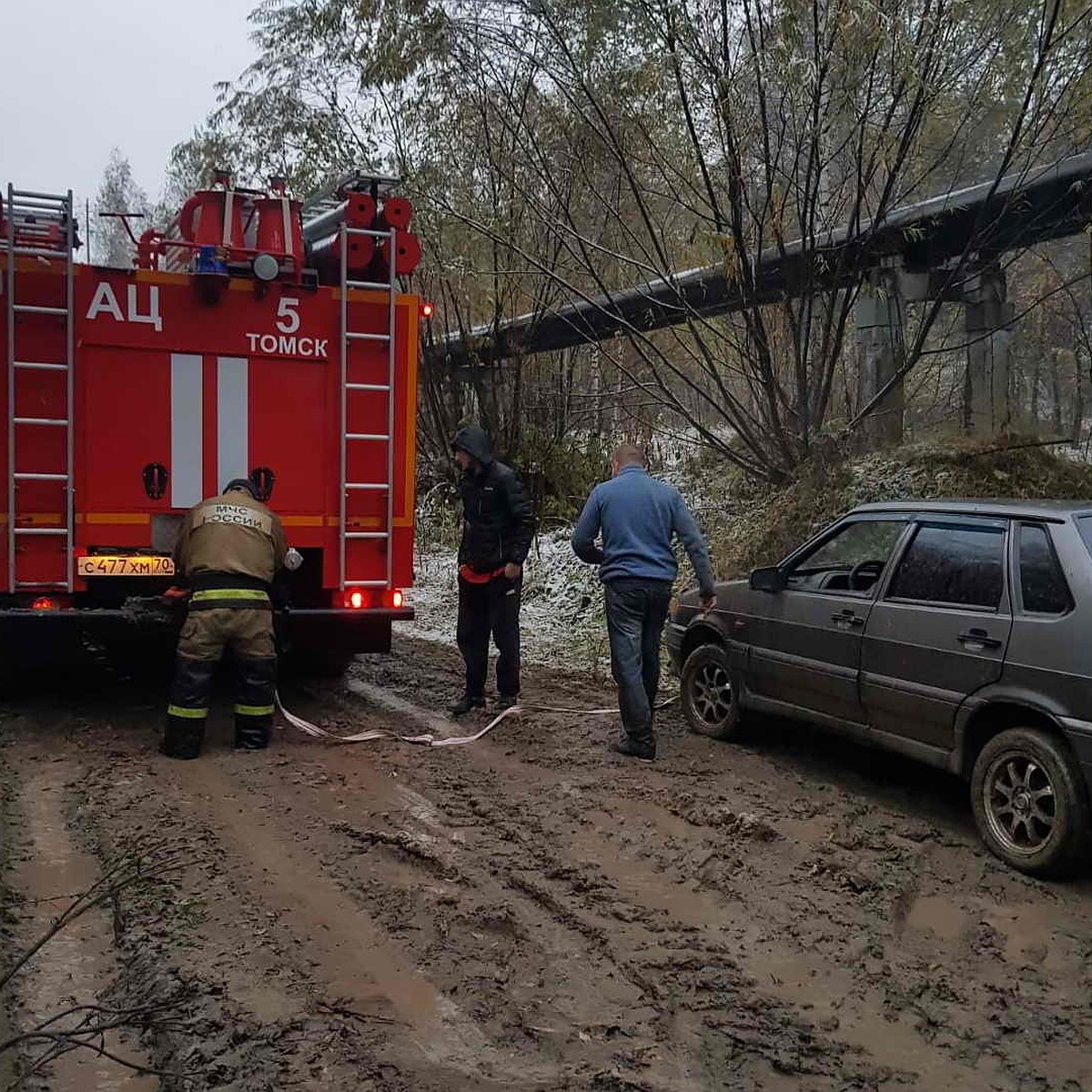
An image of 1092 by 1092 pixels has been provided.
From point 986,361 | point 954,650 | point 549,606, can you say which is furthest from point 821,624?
point 986,361

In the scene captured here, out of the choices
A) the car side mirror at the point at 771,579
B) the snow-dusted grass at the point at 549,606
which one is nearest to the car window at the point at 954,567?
the car side mirror at the point at 771,579

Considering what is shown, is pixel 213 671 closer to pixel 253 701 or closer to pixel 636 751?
pixel 253 701

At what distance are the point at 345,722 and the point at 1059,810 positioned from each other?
448 cm

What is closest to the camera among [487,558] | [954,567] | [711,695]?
[954,567]

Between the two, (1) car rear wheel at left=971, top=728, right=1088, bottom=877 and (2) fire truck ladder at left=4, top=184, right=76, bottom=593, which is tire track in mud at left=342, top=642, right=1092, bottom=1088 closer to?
(1) car rear wheel at left=971, top=728, right=1088, bottom=877

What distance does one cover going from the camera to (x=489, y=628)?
24.6ft

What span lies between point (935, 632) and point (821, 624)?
Result: 827 mm

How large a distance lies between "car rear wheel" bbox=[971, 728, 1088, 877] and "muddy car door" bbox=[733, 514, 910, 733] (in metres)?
0.86

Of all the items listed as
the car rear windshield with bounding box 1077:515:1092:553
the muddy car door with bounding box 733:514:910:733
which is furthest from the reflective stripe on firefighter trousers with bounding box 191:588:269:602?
the car rear windshield with bounding box 1077:515:1092:553

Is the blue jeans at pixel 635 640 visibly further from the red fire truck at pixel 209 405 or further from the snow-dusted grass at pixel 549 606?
the snow-dusted grass at pixel 549 606

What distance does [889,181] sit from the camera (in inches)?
358

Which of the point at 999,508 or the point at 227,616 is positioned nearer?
the point at 999,508

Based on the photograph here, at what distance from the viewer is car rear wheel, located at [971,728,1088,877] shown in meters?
4.30

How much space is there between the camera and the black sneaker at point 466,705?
7.38m
